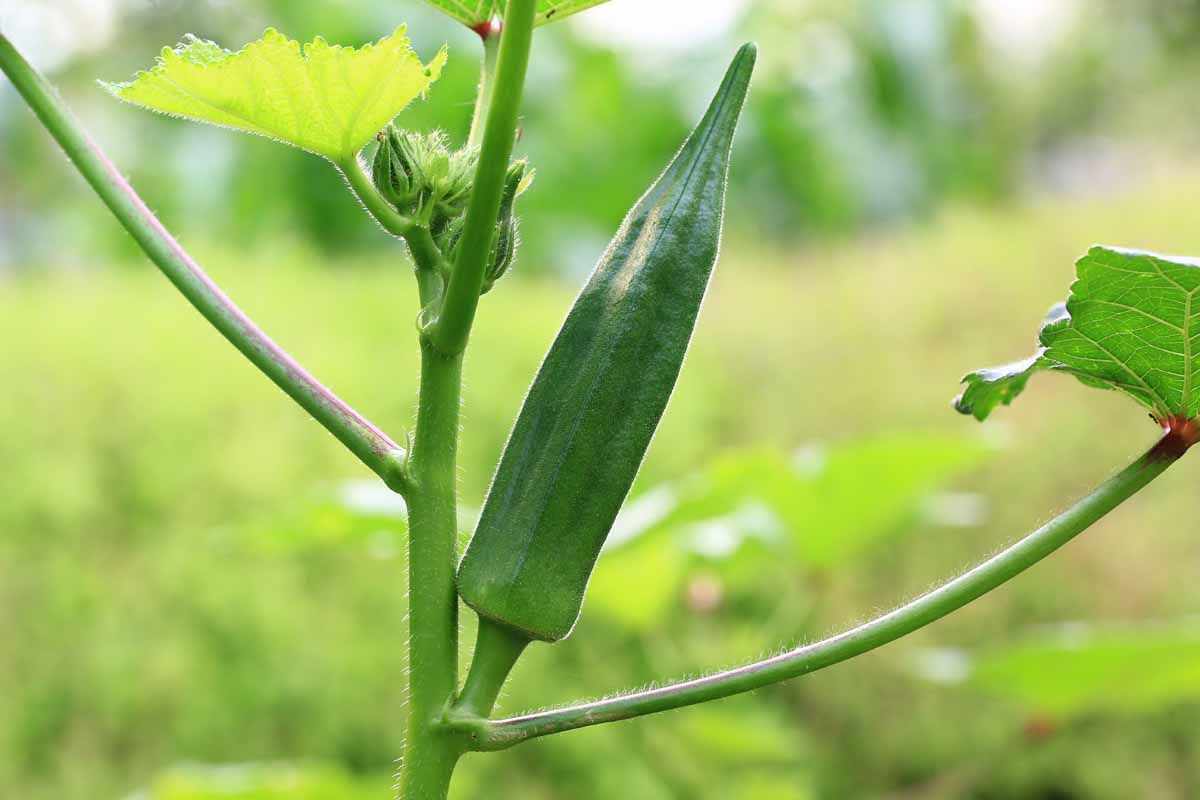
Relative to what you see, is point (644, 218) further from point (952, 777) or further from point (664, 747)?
point (952, 777)

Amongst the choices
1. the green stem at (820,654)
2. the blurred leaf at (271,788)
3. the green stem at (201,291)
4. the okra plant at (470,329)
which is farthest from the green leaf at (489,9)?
the blurred leaf at (271,788)

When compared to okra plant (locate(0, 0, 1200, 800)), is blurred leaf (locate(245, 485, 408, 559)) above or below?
below

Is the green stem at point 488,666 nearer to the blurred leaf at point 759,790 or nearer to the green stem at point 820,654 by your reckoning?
the green stem at point 820,654

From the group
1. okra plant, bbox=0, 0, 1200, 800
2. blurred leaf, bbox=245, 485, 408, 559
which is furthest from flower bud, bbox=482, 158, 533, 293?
blurred leaf, bbox=245, 485, 408, 559

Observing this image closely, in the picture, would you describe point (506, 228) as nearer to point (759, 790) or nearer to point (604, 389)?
point (604, 389)

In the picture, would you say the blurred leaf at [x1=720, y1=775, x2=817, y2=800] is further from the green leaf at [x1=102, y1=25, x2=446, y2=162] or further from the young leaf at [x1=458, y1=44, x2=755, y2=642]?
the green leaf at [x1=102, y1=25, x2=446, y2=162]

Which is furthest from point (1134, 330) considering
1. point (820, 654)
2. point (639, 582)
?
point (639, 582)
